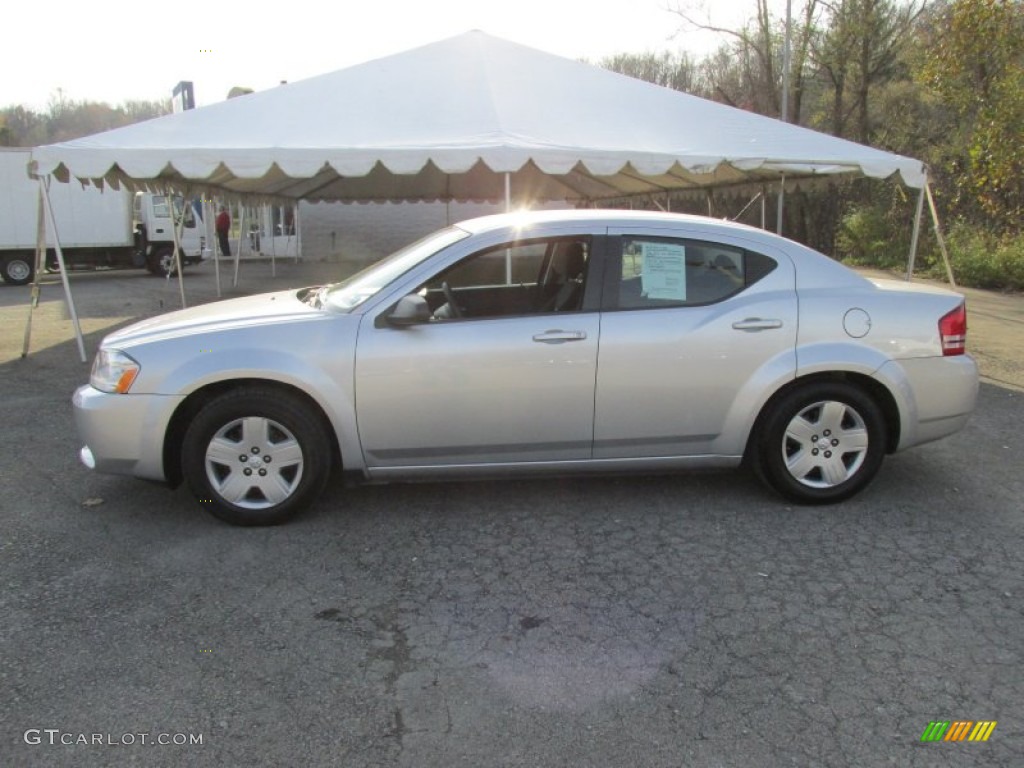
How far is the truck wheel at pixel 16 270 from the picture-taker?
19.3 metres

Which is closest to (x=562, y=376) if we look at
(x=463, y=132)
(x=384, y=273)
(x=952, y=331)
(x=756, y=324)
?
(x=756, y=324)

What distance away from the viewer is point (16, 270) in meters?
19.4

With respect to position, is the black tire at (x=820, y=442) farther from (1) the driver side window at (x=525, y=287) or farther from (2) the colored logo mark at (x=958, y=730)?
(2) the colored logo mark at (x=958, y=730)

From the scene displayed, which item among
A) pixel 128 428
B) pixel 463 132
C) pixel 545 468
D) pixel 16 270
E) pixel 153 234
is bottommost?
pixel 545 468

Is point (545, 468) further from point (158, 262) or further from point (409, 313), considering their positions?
point (158, 262)

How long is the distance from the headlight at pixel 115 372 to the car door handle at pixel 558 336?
2.06 meters

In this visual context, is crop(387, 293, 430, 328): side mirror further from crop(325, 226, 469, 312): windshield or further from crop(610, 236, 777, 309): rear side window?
crop(610, 236, 777, 309): rear side window

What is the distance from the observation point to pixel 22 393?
23.7ft

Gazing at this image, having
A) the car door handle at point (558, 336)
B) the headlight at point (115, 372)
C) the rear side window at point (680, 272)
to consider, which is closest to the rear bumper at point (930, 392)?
the rear side window at point (680, 272)

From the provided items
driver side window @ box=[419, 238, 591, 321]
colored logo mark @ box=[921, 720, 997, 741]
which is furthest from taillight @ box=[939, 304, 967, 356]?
colored logo mark @ box=[921, 720, 997, 741]

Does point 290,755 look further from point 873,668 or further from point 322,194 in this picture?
point 322,194

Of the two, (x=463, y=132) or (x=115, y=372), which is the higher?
(x=463, y=132)

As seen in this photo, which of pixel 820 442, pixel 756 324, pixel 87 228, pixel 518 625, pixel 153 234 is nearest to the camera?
pixel 518 625

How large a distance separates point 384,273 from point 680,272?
5.61 ft
